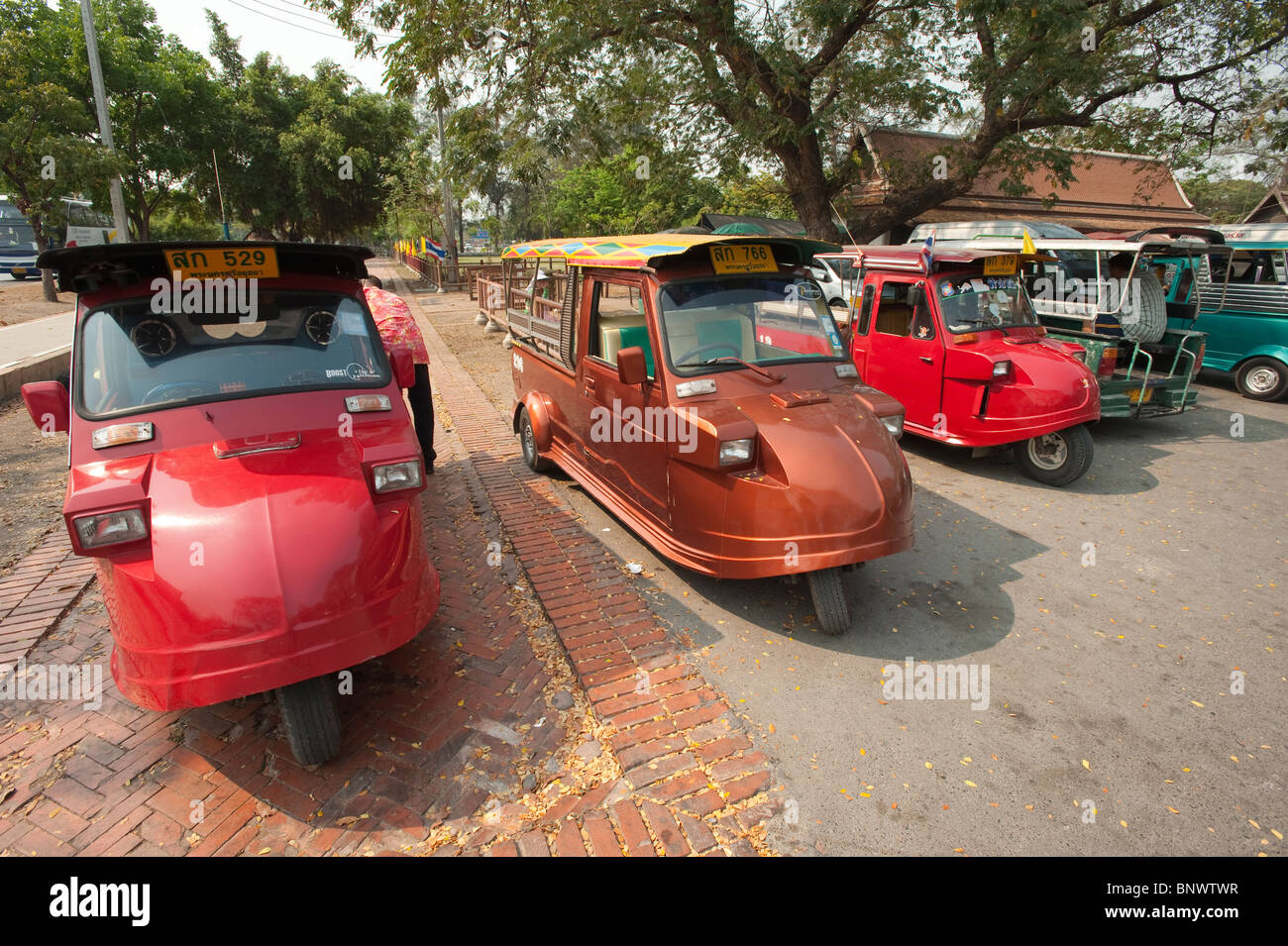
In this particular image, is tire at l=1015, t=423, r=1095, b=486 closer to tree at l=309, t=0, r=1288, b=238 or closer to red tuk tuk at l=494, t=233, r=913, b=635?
red tuk tuk at l=494, t=233, r=913, b=635

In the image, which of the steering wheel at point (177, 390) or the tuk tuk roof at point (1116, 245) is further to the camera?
the tuk tuk roof at point (1116, 245)

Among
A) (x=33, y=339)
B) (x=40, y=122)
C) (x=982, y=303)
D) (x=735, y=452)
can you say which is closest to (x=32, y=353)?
(x=33, y=339)

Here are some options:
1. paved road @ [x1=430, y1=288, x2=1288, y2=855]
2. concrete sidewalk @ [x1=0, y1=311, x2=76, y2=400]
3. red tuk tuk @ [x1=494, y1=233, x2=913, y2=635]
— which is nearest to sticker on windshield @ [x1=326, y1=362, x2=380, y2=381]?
red tuk tuk @ [x1=494, y1=233, x2=913, y2=635]

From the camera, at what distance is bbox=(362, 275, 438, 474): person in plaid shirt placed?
5.65 metres

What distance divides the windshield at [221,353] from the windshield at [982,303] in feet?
18.6

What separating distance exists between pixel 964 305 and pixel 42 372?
529 inches

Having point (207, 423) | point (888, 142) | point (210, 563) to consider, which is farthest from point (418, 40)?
point (888, 142)

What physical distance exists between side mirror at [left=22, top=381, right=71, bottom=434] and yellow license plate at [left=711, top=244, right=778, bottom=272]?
381cm

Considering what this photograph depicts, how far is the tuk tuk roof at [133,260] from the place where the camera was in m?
3.17

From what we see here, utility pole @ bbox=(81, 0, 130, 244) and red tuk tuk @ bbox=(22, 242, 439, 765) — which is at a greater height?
utility pole @ bbox=(81, 0, 130, 244)

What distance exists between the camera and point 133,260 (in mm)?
3381

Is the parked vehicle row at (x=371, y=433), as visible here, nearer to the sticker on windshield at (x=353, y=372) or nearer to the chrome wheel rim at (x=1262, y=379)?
the sticker on windshield at (x=353, y=372)

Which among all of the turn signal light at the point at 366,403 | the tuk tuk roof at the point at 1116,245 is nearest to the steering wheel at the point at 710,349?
the turn signal light at the point at 366,403

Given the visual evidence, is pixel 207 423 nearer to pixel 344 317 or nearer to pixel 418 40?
pixel 344 317
